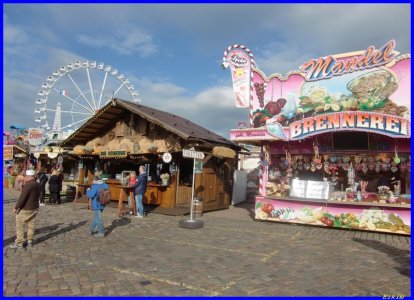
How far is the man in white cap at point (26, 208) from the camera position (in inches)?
308

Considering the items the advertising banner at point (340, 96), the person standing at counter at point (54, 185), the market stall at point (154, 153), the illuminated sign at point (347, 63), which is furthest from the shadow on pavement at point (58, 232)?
the illuminated sign at point (347, 63)

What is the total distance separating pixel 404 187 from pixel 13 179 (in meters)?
24.3

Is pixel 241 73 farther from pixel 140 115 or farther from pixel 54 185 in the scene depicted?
pixel 54 185

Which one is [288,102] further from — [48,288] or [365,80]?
[48,288]

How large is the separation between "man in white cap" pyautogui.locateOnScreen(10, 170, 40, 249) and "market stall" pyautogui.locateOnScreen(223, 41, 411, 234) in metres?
6.96

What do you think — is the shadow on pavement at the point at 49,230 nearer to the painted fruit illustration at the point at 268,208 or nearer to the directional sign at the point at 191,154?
the directional sign at the point at 191,154

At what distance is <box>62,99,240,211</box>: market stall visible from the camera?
48.7 feet

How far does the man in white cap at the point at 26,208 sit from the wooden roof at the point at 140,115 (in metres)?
6.42

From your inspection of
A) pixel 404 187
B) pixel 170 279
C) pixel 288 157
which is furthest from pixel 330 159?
pixel 170 279

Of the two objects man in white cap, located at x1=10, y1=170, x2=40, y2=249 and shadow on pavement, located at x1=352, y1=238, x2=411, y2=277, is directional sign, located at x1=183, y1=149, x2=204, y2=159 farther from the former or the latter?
shadow on pavement, located at x1=352, y1=238, x2=411, y2=277

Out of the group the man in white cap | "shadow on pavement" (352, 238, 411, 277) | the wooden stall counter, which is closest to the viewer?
"shadow on pavement" (352, 238, 411, 277)

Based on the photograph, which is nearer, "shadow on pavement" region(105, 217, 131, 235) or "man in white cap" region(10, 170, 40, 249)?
"man in white cap" region(10, 170, 40, 249)

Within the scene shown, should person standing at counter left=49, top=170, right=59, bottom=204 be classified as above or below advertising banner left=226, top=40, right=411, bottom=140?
below

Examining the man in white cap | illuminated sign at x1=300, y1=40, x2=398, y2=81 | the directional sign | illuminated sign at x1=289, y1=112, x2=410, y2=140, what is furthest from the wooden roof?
the man in white cap
